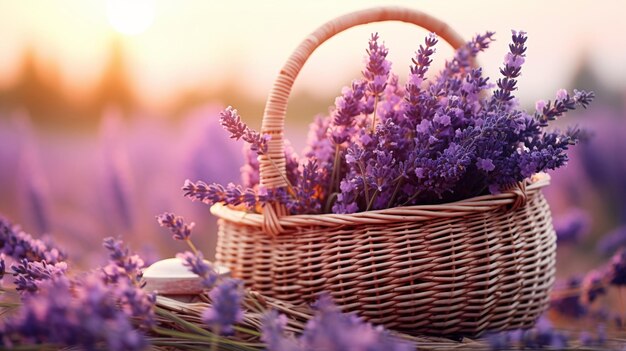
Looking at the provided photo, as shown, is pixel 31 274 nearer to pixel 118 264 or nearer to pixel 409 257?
pixel 118 264

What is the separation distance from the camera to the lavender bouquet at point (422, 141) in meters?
0.88

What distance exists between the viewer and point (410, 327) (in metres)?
0.93

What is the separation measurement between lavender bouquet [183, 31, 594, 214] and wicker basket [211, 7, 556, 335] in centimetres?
4

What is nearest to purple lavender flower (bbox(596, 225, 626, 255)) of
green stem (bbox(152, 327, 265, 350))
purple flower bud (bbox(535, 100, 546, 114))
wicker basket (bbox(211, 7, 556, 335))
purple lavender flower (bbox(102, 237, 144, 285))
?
wicker basket (bbox(211, 7, 556, 335))

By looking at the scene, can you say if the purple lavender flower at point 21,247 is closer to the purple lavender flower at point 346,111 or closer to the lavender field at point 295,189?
the lavender field at point 295,189

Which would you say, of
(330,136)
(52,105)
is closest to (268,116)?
(330,136)

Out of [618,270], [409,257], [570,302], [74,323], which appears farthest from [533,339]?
[570,302]

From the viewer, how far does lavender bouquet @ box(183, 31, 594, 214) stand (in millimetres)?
880

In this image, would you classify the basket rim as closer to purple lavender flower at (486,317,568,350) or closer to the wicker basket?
the wicker basket

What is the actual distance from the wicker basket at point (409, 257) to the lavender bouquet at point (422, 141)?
0.04 m

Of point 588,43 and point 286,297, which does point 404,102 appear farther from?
point 588,43

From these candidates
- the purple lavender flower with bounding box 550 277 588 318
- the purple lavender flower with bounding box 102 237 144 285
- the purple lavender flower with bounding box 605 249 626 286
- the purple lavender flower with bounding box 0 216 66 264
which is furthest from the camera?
the purple lavender flower with bounding box 550 277 588 318

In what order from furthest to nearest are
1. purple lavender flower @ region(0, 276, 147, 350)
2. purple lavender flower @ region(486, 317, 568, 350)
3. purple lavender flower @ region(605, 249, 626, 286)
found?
purple lavender flower @ region(605, 249, 626, 286)
purple lavender flower @ region(486, 317, 568, 350)
purple lavender flower @ region(0, 276, 147, 350)

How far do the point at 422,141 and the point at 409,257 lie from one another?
17 centimetres
